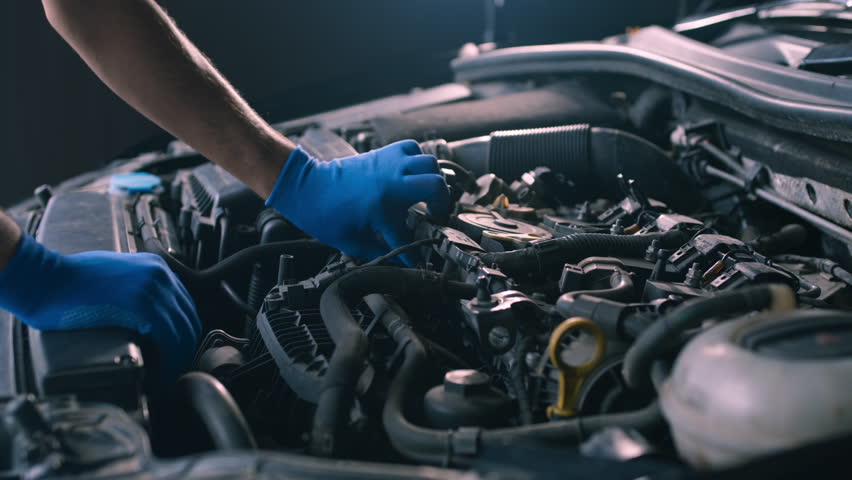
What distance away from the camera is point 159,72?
1.37 metres

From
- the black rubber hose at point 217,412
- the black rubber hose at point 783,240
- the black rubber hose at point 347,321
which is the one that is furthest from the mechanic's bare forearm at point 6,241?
the black rubber hose at point 783,240

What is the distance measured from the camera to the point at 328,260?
5.52ft

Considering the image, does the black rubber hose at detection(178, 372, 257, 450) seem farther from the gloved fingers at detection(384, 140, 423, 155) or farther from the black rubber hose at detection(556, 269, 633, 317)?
the gloved fingers at detection(384, 140, 423, 155)

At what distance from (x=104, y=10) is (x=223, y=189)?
26.8 inches

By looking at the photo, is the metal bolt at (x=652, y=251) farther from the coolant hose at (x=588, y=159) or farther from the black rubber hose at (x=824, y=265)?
the coolant hose at (x=588, y=159)

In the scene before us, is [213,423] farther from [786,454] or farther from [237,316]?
[237,316]

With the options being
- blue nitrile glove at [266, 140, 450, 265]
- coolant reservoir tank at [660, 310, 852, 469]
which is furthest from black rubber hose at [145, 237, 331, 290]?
coolant reservoir tank at [660, 310, 852, 469]

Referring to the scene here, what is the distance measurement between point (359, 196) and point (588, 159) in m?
0.65

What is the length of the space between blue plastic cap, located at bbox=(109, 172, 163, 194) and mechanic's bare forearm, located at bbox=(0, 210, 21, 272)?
0.98m

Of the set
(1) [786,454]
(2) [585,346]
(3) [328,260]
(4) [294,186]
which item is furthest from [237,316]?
(1) [786,454]

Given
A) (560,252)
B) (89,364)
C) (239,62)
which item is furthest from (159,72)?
(239,62)

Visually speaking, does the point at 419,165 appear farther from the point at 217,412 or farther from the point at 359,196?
the point at 217,412

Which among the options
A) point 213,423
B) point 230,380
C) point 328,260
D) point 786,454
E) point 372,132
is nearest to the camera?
point 786,454

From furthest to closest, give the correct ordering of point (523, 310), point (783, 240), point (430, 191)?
1. point (783, 240)
2. point (430, 191)
3. point (523, 310)
